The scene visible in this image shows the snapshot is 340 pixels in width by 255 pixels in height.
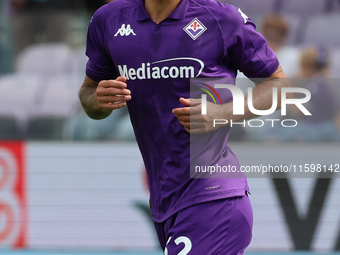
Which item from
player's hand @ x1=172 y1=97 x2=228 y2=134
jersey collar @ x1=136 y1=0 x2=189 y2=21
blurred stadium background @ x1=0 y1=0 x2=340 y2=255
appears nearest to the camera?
player's hand @ x1=172 y1=97 x2=228 y2=134

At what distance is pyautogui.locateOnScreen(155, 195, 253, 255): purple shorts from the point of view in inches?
84.1

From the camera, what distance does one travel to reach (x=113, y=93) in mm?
2094

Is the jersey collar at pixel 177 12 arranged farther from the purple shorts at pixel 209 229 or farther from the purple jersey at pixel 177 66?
the purple shorts at pixel 209 229

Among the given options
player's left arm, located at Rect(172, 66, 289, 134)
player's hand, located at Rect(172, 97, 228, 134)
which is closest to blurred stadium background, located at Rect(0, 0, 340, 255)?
player's left arm, located at Rect(172, 66, 289, 134)

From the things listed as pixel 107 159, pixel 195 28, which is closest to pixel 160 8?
pixel 195 28

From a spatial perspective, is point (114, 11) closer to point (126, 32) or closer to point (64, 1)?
point (126, 32)

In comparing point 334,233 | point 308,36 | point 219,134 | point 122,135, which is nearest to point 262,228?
point 334,233

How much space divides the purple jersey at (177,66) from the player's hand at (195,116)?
95mm

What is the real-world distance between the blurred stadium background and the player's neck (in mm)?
2907

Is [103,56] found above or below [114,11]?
below

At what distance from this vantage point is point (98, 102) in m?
2.25

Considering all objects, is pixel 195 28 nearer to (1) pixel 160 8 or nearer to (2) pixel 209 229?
(1) pixel 160 8

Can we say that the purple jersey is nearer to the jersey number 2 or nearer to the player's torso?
the player's torso

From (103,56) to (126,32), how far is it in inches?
8.1
